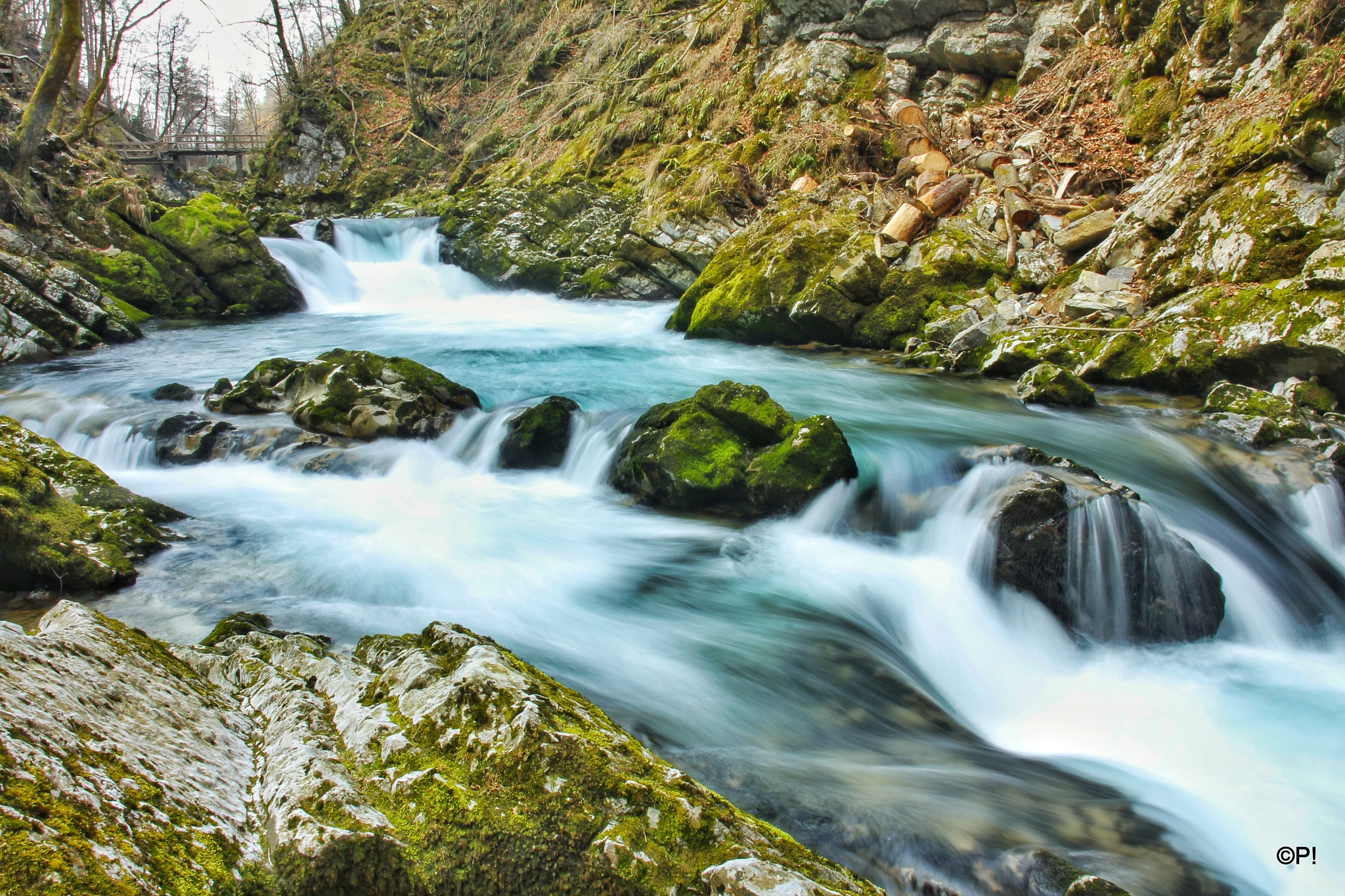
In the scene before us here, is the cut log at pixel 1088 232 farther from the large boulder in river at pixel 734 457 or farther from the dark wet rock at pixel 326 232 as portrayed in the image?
the dark wet rock at pixel 326 232

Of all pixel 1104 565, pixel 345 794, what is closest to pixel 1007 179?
pixel 1104 565

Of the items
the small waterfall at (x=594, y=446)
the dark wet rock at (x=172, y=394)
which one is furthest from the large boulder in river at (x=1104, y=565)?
the dark wet rock at (x=172, y=394)

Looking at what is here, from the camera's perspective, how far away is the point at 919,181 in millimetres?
11172

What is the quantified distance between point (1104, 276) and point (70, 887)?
9.54 m

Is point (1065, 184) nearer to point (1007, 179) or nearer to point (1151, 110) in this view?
point (1007, 179)

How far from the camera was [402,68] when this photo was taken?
3030 centimetres

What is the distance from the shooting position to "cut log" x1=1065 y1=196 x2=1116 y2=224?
29.7 feet

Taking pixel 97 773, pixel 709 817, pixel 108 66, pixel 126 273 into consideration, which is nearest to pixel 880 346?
pixel 709 817

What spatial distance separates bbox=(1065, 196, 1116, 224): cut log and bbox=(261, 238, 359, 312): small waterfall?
573 inches

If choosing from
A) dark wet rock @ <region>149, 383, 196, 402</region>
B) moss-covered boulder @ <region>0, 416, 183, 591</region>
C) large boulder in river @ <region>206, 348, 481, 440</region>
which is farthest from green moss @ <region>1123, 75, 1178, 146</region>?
dark wet rock @ <region>149, 383, 196, 402</region>

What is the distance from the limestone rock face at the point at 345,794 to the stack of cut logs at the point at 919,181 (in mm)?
9871

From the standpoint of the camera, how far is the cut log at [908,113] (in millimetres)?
12562

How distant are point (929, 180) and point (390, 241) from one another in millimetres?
13733

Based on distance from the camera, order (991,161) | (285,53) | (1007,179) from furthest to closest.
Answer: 1. (285,53)
2. (991,161)
3. (1007,179)
